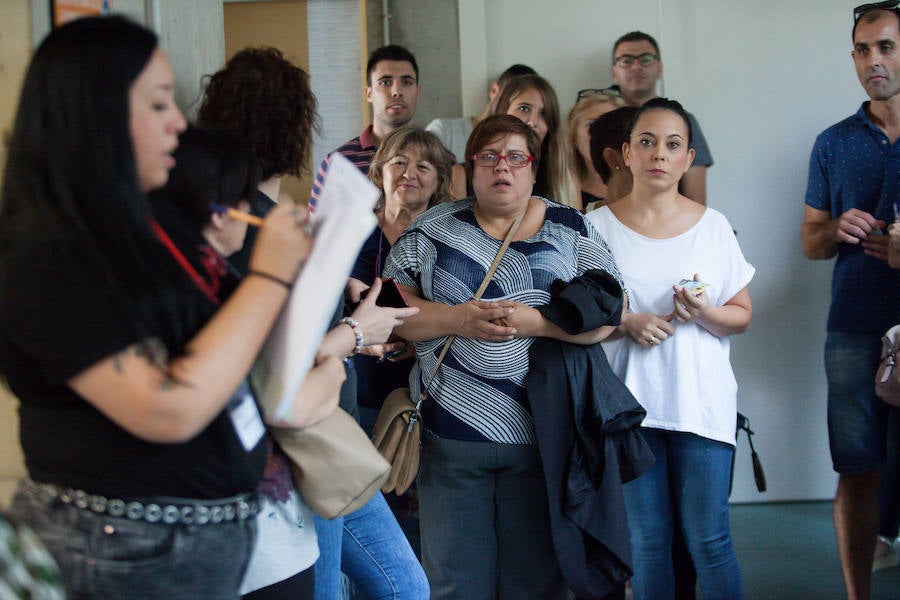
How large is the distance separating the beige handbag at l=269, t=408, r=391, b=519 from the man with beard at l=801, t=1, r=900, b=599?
2.16 metres

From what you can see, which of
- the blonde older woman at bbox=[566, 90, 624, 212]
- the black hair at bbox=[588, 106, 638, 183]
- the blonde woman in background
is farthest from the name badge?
the blonde older woman at bbox=[566, 90, 624, 212]

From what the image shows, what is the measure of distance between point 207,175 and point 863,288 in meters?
2.61

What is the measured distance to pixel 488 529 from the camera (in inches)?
103

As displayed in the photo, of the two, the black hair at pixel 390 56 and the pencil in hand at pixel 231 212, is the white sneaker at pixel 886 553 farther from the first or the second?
the pencil in hand at pixel 231 212

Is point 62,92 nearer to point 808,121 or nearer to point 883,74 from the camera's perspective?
point 883,74

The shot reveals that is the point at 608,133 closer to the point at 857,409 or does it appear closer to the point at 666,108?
the point at 666,108

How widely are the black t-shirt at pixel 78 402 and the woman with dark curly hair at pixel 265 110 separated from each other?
1.86 feet

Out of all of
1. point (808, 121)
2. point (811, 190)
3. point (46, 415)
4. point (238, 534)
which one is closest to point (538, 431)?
point (238, 534)

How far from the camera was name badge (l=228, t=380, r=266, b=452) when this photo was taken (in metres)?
1.38

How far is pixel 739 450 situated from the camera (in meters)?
4.48

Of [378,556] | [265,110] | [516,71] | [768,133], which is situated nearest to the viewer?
[265,110]

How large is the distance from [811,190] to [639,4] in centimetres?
142

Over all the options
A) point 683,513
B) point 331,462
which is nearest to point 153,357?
point 331,462

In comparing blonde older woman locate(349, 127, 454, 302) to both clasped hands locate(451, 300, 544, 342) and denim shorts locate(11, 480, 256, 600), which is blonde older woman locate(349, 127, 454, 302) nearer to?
clasped hands locate(451, 300, 544, 342)
